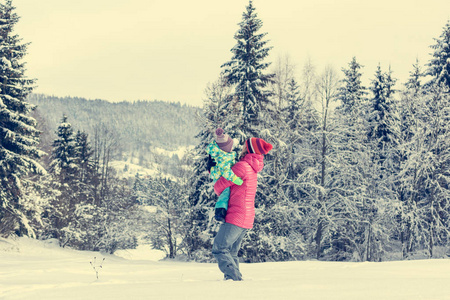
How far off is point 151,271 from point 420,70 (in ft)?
95.9

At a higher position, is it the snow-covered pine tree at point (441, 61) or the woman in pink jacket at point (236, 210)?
the snow-covered pine tree at point (441, 61)

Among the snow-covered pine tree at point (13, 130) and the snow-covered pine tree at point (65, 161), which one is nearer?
the snow-covered pine tree at point (13, 130)

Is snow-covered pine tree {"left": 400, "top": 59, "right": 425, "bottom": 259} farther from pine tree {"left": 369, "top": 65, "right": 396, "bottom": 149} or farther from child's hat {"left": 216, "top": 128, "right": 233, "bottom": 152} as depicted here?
child's hat {"left": 216, "top": 128, "right": 233, "bottom": 152}

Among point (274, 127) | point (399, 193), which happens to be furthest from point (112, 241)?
point (399, 193)

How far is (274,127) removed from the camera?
24094 mm

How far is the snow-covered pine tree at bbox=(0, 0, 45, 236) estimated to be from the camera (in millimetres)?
20500

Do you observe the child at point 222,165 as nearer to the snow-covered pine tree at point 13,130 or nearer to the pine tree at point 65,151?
the snow-covered pine tree at point 13,130

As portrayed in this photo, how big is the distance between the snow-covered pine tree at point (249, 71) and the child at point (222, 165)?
1745 centimetres

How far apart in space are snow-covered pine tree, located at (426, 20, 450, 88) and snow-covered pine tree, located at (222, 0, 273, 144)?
499 inches

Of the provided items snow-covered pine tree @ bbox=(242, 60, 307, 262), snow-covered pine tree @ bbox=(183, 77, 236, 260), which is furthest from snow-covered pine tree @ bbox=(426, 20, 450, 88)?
snow-covered pine tree @ bbox=(183, 77, 236, 260)

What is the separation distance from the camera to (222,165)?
5613 millimetres

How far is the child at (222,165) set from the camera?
18.4 ft

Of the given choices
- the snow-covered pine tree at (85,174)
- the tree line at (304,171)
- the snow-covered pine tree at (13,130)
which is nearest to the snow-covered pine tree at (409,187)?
the tree line at (304,171)

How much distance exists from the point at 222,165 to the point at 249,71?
1853 cm
